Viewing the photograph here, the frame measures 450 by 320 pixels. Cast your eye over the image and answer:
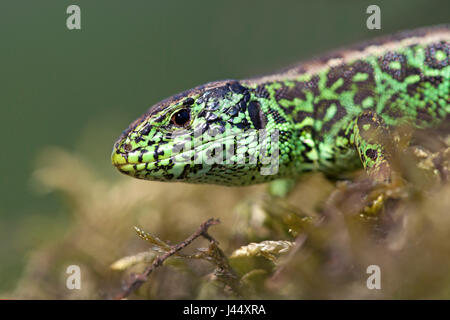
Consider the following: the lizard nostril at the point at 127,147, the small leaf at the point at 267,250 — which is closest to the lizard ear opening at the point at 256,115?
the lizard nostril at the point at 127,147

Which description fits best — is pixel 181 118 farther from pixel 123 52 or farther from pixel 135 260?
pixel 123 52

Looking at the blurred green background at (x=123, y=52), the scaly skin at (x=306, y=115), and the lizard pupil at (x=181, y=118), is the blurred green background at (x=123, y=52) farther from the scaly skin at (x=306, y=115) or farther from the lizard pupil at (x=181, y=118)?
the lizard pupil at (x=181, y=118)

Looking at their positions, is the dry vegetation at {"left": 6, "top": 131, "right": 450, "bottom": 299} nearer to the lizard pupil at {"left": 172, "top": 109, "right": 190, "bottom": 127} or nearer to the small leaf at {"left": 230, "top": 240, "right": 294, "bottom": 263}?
the small leaf at {"left": 230, "top": 240, "right": 294, "bottom": 263}

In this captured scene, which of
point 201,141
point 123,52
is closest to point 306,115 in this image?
point 201,141

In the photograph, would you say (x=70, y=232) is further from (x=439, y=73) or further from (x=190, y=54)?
(x=190, y=54)

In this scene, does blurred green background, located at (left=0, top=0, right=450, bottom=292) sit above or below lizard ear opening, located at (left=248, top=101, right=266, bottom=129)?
above

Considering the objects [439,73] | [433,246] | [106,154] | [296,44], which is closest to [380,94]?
[439,73]

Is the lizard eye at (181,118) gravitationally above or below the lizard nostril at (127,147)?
above

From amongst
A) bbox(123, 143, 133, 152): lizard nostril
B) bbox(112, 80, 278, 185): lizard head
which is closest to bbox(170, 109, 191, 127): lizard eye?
bbox(112, 80, 278, 185): lizard head
